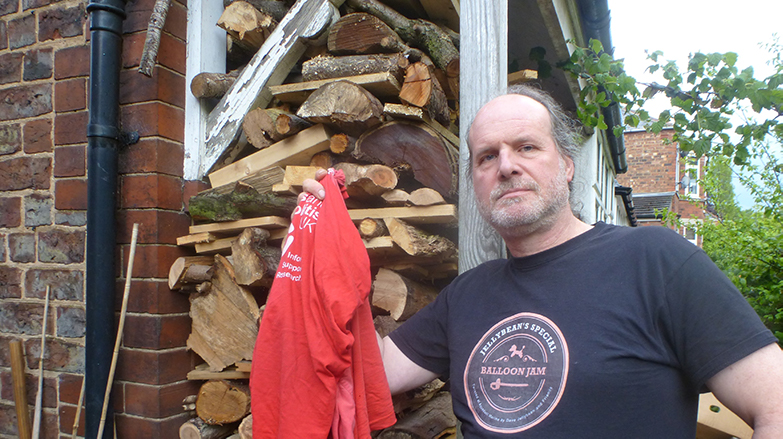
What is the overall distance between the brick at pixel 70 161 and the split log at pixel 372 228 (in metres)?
1.31

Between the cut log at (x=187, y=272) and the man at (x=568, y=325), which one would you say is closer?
the man at (x=568, y=325)

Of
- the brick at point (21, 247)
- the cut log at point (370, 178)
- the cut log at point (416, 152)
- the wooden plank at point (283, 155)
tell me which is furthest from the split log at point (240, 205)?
the brick at point (21, 247)

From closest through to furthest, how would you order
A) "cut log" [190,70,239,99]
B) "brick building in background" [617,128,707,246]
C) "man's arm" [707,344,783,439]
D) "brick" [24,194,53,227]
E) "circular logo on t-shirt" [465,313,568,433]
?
"man's arm" [707,344,783,439] → "circular logo on t-shirt" [465,313,568,433] → "cut log" [190,70,239,99] → "brick" [24,194,53,227] → "brick building in background" [617,128,707,246]

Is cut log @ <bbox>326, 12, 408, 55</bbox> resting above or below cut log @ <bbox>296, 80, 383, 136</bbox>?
above

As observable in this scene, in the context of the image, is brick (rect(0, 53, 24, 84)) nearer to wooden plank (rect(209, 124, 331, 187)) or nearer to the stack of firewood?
the stack of firewood

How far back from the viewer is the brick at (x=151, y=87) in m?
2.17

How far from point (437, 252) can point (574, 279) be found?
0.67 metres

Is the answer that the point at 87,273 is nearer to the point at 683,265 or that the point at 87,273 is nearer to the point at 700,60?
the point at 683,265

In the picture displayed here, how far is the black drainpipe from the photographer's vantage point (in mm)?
2061

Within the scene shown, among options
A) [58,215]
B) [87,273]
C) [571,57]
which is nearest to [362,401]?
[87,273]

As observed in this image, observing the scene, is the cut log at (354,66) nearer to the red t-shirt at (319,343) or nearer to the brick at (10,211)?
the red t-shirt at (319,343)

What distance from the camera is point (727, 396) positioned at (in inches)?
44.8

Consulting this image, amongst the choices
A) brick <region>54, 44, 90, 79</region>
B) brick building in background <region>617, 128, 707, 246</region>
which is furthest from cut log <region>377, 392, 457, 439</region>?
brick building in background <region>617, 128, 707, 246</region>

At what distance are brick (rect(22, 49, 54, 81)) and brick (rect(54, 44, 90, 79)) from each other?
5 centimetres
